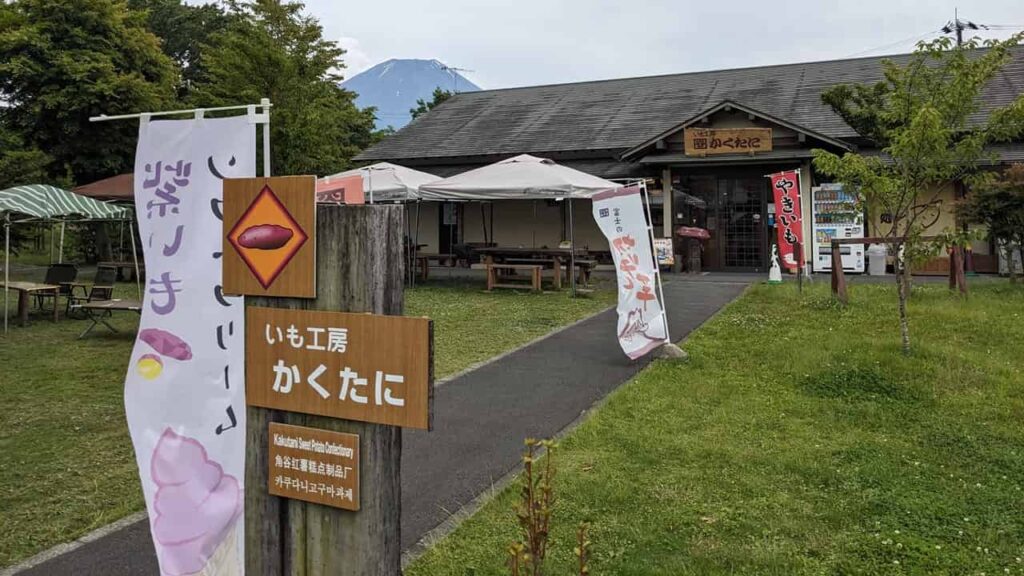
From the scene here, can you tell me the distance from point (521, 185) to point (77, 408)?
8.26m

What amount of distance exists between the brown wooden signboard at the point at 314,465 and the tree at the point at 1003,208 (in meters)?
11.6

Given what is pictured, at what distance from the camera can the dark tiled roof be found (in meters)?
18.6

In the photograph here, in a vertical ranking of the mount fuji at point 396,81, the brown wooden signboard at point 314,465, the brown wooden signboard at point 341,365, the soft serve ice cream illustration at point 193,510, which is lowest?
the soft serve ice cream illustration at point 193,510

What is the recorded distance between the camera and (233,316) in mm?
2215

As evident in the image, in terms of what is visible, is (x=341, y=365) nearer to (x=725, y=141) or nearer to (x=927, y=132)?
(x=927, y=132)

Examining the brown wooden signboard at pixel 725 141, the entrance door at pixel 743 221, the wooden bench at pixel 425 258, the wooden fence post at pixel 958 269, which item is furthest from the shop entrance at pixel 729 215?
the wooden fence post at pixel 958 269

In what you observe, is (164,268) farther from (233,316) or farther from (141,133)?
(141,133)

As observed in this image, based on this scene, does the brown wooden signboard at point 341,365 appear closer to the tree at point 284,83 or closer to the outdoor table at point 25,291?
the outdoor table at point 25,291

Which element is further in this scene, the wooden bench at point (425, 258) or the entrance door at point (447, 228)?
the entrance door at point (447, 228)

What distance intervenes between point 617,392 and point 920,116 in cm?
353

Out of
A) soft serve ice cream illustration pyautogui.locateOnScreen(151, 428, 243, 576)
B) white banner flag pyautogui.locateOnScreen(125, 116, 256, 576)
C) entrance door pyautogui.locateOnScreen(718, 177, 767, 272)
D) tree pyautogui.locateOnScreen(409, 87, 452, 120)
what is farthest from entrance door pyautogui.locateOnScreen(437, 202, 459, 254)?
soft serve ice cream illustration pyautogui.locateOnScreen(151, 428, 243, 576)

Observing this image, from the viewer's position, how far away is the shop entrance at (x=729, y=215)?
16750mm

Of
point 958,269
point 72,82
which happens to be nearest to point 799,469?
point 958,269

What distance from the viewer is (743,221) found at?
55.6 feet
